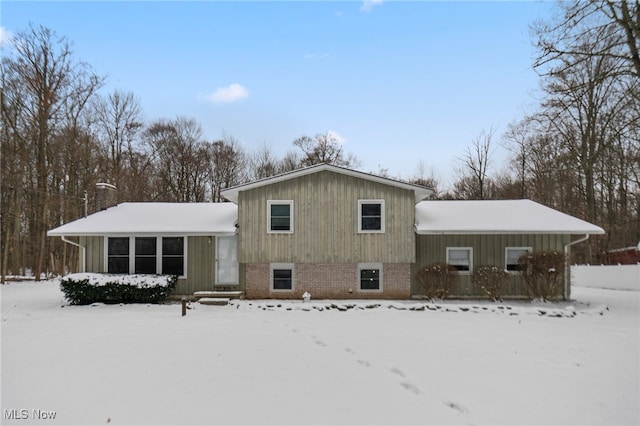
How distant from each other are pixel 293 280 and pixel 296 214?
242cm

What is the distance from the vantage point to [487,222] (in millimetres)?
15898

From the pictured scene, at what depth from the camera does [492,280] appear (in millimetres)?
14953

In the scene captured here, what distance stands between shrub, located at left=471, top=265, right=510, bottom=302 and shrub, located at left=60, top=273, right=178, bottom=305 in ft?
36.7

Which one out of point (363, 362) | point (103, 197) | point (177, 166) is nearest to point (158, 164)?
point (177, 166)

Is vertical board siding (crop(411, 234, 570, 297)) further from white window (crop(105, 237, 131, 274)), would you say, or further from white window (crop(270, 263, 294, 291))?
white window (crop(105, 237, 131, 274))

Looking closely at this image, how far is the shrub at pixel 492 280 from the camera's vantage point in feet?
49.0

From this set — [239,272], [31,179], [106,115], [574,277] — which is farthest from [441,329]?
[106,115]

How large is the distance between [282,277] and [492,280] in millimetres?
7442

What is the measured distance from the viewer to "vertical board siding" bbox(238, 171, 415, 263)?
604 inches

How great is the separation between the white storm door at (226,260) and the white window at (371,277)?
4.76m

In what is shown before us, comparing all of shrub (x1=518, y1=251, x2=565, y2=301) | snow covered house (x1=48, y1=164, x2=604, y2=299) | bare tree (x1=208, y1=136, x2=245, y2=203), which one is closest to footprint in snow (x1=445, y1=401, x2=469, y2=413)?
snow covered house (x1=48, y1=164, x2=604, y2=299)

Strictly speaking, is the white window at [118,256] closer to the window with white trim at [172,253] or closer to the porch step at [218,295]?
the window with white trim at [172,253]

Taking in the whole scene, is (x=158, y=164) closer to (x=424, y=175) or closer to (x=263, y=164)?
(x=263, y=164)

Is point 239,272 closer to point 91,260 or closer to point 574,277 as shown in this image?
point 91,260
